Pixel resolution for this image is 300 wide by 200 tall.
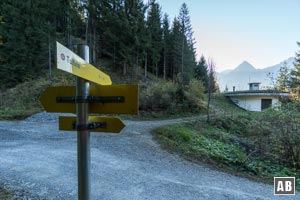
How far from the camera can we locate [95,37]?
24750 millimetres

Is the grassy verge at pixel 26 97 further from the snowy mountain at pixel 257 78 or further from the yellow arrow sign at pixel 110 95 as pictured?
the snowy mountain at pixel 257 78

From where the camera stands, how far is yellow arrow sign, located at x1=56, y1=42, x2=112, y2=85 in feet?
3.88

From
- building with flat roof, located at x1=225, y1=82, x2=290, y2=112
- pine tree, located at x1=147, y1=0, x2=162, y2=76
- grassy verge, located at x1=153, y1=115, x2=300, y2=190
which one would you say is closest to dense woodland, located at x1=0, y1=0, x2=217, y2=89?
pine tree, located at x1=147, y1=0, x2=162, y2=76

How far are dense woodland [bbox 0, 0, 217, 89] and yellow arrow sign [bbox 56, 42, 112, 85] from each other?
16.2 metres

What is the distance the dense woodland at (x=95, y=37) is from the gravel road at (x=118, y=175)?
40.4 ft

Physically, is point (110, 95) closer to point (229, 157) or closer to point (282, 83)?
point (229, 157)

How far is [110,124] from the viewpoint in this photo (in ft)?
5.05

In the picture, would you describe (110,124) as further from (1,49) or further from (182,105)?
(1,49)

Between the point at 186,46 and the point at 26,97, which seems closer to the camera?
the point at 26,97

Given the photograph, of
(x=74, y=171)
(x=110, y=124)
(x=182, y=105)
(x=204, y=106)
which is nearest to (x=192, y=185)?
(x=74, y=171)

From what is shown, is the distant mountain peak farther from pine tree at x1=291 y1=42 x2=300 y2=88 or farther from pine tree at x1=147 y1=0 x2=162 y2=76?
pine tree at x1=147 y1=0 x2=162 y2=76

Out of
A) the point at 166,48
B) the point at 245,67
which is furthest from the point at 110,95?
the point at 245,67

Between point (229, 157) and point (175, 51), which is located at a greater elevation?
point (175, 51)

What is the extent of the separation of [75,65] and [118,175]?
3232mm
